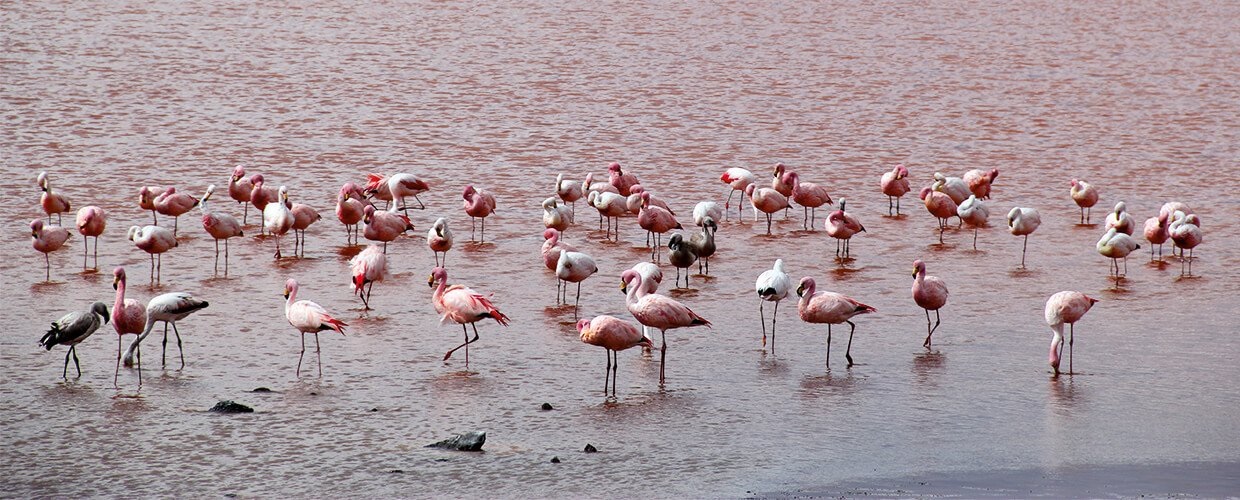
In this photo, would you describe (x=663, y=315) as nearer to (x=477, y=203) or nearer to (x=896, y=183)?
(x=477, y=203)

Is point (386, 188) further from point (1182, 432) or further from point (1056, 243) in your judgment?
point (1182, 432)

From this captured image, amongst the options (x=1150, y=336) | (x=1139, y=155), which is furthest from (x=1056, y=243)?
(x=1139, y=155)

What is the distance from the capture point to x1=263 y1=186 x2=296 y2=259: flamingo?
44.3 ft

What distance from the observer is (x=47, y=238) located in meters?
12.8

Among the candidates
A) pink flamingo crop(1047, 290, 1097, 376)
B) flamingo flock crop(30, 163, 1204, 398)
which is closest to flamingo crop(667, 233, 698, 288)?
flamingo flock crop(30, 163, 1204, 398)

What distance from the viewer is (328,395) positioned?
9.63 m

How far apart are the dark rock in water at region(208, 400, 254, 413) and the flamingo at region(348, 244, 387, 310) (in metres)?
2.80

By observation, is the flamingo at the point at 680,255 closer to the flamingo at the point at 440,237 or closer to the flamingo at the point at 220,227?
the flamingo at the point at 440,237

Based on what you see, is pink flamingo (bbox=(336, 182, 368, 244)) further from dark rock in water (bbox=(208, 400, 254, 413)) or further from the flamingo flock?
dark rock in water (bbox=(208, 400, 254, 413))

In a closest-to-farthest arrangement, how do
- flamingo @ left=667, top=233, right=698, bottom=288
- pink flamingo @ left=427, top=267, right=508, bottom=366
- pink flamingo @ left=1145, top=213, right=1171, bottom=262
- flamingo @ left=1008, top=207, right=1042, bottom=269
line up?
1. pink flamingo @ left=427, top=267, right=508, bottom=366
2. flamingo @ left=667, top=233, right=698, bottom=288
3. pink flamingo @ left=1145, top=213, right=1171, bottom=262
4. flamingo @ left=1008, top=207, right=1042, bottom=269

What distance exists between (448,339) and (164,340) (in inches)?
78.4

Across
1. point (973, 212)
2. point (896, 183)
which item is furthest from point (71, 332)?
point (896, 183)

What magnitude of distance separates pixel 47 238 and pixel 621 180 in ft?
18.0

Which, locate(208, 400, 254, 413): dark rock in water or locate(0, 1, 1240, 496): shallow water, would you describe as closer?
locate(0, 1, 1240, 496): shallow water
